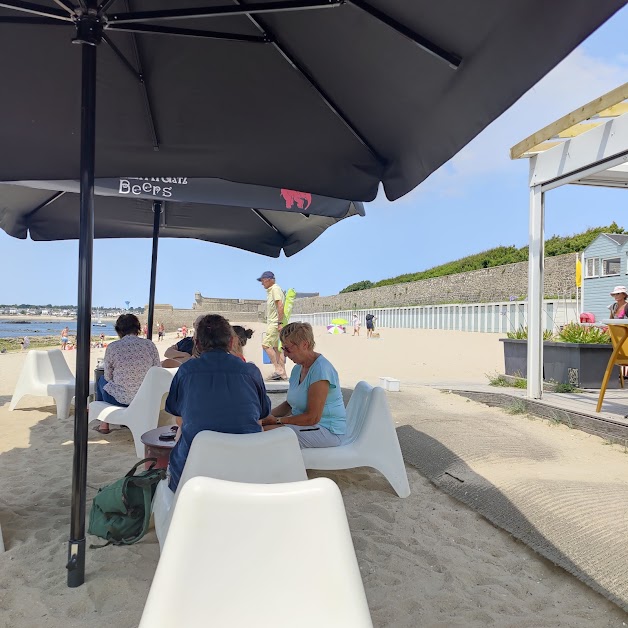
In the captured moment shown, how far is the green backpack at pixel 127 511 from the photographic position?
2488 mm

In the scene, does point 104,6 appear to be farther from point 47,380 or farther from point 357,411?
point 47,380

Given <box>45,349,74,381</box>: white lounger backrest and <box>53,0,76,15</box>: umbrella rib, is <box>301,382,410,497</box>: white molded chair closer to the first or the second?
<box>53,0,76,15</box>: umbrella rib

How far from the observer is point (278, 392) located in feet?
20.5

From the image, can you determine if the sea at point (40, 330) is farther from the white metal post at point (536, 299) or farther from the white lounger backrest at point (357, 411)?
the white lounger backrest at point (357, 411)

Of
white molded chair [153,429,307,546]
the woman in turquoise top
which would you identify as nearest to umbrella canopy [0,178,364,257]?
the woman in turquoise top

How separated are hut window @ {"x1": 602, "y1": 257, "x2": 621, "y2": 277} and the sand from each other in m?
15.3

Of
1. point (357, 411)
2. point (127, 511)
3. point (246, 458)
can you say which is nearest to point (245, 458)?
point (246, 458)

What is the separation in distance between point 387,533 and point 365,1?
2.42m

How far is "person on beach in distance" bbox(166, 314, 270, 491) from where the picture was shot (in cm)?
225

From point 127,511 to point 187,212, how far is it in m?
4.12

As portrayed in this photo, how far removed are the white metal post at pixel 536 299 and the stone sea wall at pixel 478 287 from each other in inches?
612

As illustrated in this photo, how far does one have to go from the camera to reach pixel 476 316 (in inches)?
766

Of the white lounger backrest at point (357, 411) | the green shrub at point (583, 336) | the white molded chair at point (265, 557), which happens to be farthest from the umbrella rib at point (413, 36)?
the green shrub at point (583, 336)

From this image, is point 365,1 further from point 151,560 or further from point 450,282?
point 450,282
